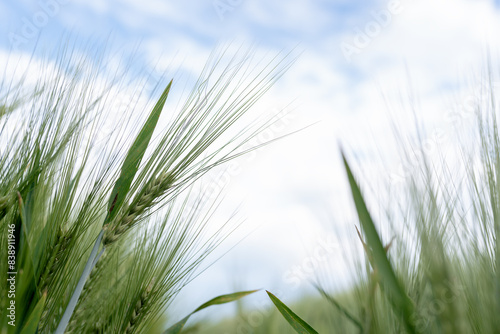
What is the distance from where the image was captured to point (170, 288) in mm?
857

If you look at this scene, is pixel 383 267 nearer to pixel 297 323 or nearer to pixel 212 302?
pixel 297 323

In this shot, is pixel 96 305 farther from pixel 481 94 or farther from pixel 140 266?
pixel 481 94

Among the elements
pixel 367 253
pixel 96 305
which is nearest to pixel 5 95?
pixel 96 305

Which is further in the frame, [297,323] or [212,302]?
[212,302]

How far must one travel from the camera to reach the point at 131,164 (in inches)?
28.0

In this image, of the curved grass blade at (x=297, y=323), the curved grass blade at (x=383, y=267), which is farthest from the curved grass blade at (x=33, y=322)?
the curved grass blade at (x=383, y=267)

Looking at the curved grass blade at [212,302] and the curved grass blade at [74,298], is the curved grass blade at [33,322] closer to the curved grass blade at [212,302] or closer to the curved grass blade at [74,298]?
the curved grass blade at [74,298]

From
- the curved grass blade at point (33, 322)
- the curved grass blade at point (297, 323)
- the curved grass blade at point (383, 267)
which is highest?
the curved grass blade at point (383, 267)

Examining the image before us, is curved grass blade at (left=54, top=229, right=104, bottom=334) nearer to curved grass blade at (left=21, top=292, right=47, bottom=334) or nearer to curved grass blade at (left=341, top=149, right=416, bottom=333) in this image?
curved grass blade at (left=21, top=292, right=47, bottom=334)

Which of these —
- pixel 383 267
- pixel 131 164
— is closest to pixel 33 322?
pixel 131 164

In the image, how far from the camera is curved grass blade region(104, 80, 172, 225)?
702 mm

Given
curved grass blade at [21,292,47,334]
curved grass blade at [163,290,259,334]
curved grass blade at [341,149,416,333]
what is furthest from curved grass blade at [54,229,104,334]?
curved grass blade at [341,149,416,333]

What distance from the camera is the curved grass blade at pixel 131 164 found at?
70cm

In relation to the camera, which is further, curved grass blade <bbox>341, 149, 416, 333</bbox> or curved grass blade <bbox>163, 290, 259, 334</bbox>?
curved grass blade <bbox>163, 290, 259, 334</bbox>
